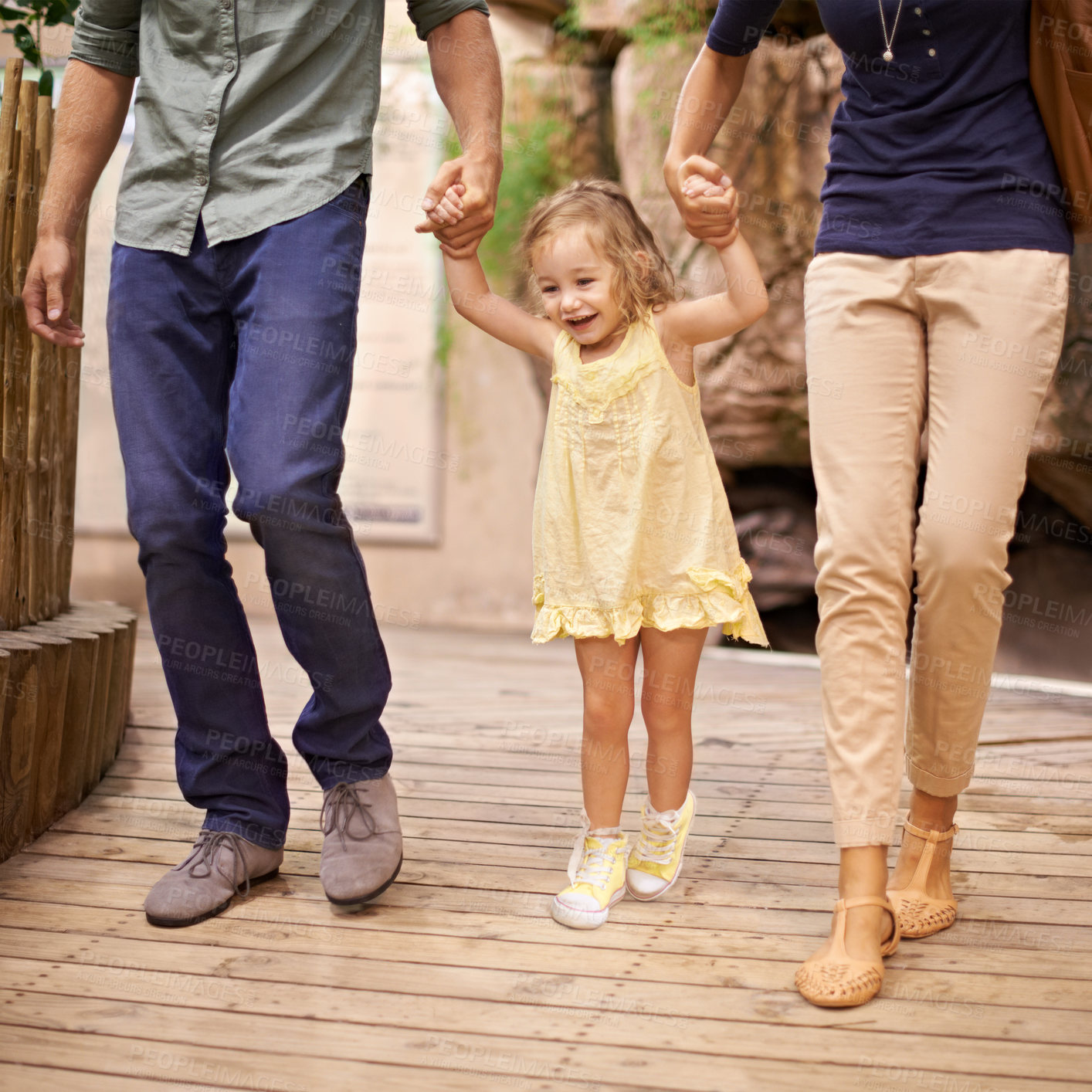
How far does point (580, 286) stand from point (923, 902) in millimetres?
1072

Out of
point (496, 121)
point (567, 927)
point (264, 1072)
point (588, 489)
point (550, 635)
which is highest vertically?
point (496, 121)

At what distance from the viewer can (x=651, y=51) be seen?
5336mm

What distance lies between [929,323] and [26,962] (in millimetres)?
1500

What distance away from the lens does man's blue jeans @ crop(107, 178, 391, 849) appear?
167 cm

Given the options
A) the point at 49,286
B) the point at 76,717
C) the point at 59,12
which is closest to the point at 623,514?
the point at 49,286

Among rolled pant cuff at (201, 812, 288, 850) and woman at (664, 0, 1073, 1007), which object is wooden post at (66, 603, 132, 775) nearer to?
rolled pant cuff at (201, 812, 288, 850)

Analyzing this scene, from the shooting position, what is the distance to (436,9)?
1.85 m

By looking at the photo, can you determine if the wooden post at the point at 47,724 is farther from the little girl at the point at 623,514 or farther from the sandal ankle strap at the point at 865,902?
the sandal ankle strap at the point at 865,902

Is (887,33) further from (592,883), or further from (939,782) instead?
(592,883)

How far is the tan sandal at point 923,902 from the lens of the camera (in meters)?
1.70

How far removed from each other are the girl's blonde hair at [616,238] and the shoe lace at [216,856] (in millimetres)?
1025

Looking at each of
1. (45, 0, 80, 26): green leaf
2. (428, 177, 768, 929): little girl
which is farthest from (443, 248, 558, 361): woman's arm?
(45, 0, 80, 26): green leaf

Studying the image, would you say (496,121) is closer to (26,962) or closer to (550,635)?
(550,635)

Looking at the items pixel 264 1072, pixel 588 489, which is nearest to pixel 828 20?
pixel 588 489
